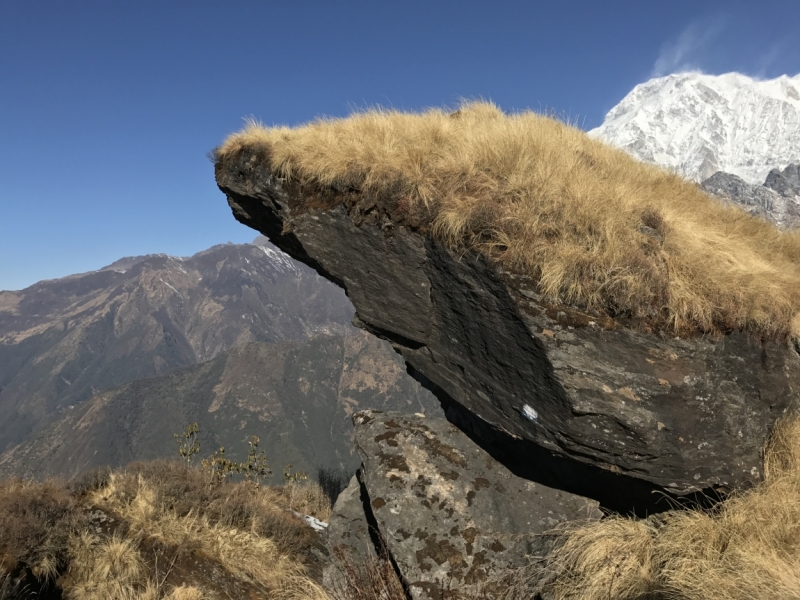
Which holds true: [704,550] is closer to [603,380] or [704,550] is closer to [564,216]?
[603,380]

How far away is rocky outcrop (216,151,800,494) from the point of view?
5.76 m

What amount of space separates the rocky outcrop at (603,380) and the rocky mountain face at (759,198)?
8.08 meters

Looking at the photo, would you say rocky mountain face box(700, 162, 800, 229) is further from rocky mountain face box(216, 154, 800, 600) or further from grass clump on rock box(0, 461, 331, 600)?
grass clump on rock box(0, 461, 331, 600)

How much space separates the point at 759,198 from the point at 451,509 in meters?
23.0

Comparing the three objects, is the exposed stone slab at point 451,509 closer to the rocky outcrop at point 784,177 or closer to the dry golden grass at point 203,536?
the dry golden grass at point 203,536

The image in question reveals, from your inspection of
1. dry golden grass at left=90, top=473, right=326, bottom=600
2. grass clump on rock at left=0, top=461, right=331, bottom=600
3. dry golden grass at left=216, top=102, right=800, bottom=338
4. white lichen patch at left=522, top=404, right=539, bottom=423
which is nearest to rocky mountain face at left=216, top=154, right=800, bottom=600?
white lichen patch at left=522, top=404, right=539, bottom=423

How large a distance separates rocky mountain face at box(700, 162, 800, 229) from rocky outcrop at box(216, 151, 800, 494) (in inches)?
318

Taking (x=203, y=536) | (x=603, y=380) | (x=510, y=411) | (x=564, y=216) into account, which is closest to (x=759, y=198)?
(x=564, y=216)

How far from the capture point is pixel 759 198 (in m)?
21.0

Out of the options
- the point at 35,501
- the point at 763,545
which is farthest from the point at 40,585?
the point at 763,545

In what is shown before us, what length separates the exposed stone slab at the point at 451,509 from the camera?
6.31 meters

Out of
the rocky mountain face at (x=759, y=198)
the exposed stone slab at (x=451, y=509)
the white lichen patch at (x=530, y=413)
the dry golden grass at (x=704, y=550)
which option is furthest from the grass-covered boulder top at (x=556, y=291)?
the rocky mountain face at (x=759, y=198)

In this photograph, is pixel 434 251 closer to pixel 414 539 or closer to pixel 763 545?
pixel 414 539

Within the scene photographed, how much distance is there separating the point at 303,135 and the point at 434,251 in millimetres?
4832
